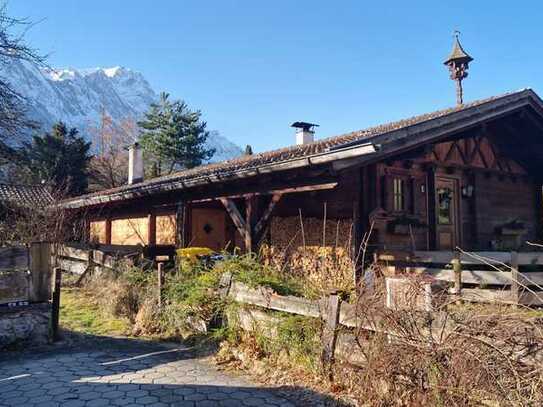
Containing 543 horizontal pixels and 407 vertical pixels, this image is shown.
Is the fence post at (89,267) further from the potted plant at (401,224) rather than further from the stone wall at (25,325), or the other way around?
the potted plant at (401,224)

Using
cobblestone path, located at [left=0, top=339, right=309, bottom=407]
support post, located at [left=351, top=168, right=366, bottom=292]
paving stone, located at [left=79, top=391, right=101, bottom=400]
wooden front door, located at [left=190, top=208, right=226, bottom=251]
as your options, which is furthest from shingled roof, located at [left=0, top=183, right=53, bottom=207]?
paving stone, located at [left=79, top=391, right=101, bottom=400]

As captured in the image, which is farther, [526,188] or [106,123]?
[106,123]

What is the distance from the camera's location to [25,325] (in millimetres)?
5930

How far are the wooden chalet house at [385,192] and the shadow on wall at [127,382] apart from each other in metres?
2.70

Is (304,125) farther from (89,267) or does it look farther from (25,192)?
(25,192)

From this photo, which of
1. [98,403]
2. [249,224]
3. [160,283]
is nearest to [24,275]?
[160,283]

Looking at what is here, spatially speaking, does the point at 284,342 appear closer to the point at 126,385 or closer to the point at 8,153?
the point at 126,385

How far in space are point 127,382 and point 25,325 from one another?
2368 mm

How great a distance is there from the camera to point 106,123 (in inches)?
1421

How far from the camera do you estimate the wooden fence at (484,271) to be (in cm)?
652

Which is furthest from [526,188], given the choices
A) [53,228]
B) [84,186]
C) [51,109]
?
[51,109]

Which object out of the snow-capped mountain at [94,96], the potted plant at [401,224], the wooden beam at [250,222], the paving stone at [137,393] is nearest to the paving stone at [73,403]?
the paving stone at [137,393]

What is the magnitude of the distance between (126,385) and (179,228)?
22.3 feet

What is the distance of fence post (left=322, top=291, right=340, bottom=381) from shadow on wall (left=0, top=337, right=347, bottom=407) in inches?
12.4
